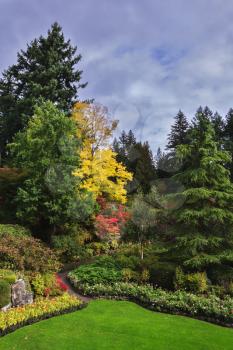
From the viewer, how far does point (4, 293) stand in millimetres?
12594

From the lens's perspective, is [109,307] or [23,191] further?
[23,191]

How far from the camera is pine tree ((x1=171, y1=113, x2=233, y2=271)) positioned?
15891 millimetres

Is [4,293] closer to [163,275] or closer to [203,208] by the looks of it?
[163,275]

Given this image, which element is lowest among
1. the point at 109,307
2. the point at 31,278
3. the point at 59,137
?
the point at 109,307

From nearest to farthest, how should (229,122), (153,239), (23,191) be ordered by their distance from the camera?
1. (23,191)
2. (153,239)
3. (229,122)

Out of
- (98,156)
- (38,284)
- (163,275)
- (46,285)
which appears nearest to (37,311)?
(38,284)

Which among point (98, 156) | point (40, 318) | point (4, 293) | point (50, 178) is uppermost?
point (98, 156)

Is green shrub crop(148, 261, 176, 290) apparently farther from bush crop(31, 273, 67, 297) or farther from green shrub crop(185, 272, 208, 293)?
bush crop(31, 273, 67, 297)

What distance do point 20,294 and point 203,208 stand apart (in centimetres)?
868

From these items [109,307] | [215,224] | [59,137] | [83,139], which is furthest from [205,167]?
[83,139]

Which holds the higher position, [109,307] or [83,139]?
[83,139]

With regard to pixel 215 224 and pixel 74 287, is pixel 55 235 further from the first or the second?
pixel 215 224

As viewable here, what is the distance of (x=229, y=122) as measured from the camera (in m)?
45.0

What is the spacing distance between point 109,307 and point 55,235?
962 cm
